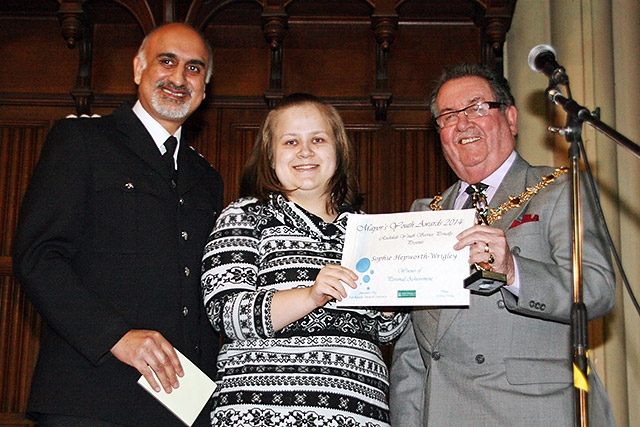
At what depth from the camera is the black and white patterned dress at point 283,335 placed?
97.3 inches

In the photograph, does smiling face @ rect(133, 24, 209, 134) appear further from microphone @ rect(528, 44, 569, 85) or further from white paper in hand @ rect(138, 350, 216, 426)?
microphone @ rect(528, 44, 569, 85)

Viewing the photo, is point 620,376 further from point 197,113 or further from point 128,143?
point 197,113

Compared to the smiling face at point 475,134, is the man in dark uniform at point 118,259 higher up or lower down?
lower down

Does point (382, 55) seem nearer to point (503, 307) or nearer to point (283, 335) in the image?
point (503, 307)

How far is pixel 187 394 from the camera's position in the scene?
8.40ft

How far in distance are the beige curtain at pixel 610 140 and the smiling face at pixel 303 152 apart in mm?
1184

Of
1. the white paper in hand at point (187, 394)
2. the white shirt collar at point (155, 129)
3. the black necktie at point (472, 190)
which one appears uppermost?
the white shirt collar at point (155, 129)

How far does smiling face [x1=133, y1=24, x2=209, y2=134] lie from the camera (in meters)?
3.09

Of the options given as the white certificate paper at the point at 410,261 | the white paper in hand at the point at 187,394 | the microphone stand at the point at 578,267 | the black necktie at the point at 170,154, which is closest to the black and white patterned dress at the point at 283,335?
the white paper in hand at the point at 187,394

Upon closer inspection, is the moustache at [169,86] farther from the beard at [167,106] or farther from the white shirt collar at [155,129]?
the white shirt collar at [155,129]

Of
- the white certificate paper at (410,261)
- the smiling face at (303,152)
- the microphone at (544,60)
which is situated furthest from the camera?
the smiling face at (303,152)

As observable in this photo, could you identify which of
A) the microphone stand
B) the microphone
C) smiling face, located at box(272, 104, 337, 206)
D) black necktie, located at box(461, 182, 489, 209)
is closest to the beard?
smiling face, located at box(272, 104, 337, 206)

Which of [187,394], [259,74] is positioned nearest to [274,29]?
[259,74]

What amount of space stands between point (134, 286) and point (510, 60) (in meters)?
2.77
